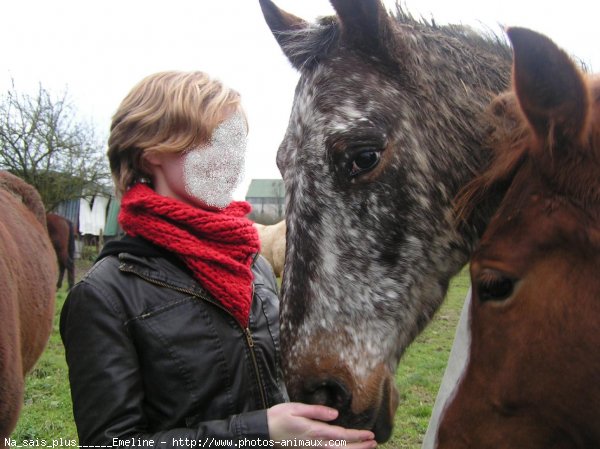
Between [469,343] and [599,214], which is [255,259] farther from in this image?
[599,214]

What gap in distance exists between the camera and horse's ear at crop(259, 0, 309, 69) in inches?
81.7

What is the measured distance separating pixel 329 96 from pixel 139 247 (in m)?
0.84

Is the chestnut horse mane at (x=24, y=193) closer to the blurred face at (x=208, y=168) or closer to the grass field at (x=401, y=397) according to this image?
the grass field at (x=401, y=397)

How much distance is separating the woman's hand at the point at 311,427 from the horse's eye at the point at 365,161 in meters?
0.75

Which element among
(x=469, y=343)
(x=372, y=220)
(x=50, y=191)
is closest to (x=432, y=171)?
(x=372, y=220)

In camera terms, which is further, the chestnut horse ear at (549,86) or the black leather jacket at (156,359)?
the black leather jacket at (156,359)

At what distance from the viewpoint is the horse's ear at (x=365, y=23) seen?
5.61ft

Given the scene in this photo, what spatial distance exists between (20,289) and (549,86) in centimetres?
401

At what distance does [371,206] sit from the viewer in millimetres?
1658

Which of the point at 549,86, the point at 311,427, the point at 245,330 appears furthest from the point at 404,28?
the point at 311,427

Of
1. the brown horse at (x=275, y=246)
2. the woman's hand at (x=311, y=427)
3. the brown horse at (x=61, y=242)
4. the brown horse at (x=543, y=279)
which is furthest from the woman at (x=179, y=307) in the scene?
the brown horse at (x=61, y=242)

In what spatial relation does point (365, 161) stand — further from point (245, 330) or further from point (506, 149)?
point (245, 330)

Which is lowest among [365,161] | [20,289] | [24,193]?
[20,289]

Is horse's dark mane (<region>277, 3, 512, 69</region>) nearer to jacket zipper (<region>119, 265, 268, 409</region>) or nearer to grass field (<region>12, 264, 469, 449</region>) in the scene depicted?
jacket zipper (<region>119, 265, 268, 409</region>)
